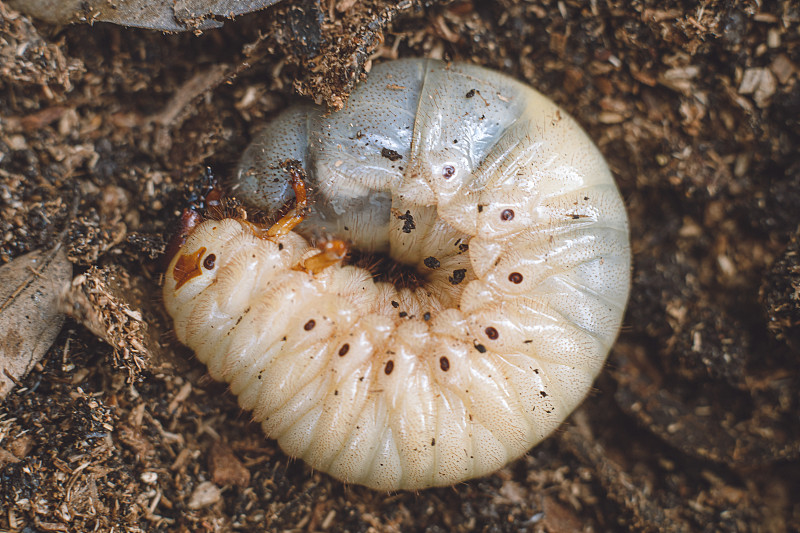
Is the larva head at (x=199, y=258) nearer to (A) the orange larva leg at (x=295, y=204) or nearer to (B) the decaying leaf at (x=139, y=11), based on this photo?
(A) the orange larva leg at (x=295, y=204)

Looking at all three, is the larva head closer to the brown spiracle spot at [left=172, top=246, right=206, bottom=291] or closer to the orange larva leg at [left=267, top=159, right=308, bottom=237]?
the brown spiracle spot at [left=172, top=246, right=206, bottom=291]

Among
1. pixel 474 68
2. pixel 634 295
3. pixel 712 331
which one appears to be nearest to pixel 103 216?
pixel 474 68

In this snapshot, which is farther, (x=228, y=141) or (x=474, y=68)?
(x=228, y=141)

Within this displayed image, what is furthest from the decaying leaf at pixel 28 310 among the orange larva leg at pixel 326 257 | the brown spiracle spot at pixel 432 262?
the brown spiracle spot at pixel 432 262

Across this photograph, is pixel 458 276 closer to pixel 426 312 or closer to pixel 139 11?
pixel 426 312

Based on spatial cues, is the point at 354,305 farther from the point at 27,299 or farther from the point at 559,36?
the point at 559,36

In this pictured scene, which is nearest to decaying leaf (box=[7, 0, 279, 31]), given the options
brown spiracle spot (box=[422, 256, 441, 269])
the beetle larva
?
the beetle larva
